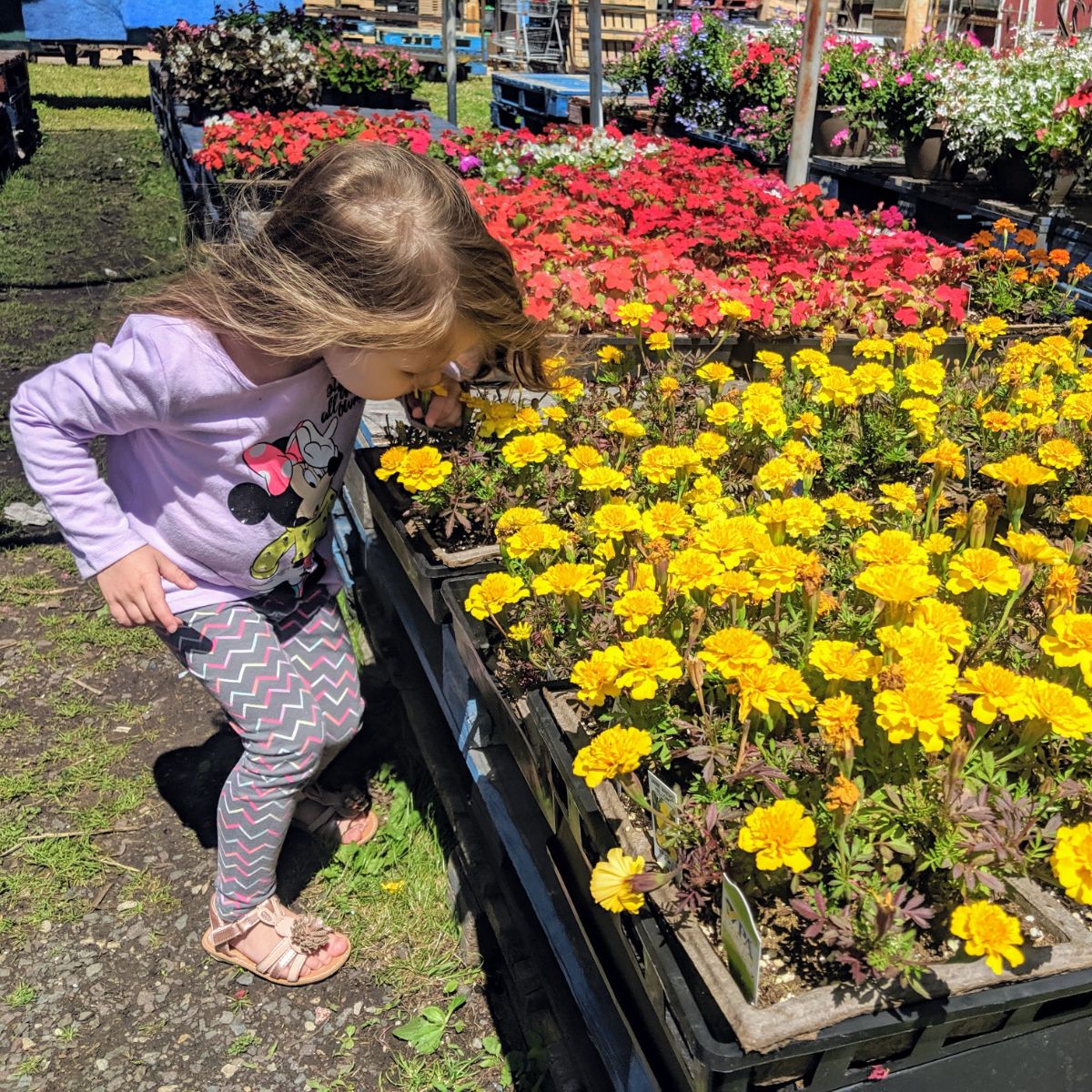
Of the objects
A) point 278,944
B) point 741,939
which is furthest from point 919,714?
point 278,944

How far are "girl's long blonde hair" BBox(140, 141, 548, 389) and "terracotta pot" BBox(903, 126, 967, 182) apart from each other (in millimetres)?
4811

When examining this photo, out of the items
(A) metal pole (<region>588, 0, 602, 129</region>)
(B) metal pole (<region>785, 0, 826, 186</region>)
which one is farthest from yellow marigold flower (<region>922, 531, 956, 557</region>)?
(A) metal pole (<region>588, 0, 602, 129</region>)

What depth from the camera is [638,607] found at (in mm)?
1515

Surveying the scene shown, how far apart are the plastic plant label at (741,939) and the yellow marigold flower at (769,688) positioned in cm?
22

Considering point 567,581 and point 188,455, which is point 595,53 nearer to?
point 188,455

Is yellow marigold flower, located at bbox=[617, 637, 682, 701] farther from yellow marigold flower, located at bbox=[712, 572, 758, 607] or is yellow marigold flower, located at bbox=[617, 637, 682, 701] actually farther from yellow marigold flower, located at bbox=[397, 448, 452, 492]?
yellow marigold flower, located at bbox=[397, 448, 452, 492]

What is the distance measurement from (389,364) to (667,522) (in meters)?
0.56

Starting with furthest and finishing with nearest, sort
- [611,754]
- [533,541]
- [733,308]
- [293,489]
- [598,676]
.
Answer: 1. [733,308]
2. [293,489]
3. [533,541]
4. [598,676]
5. [611,754]

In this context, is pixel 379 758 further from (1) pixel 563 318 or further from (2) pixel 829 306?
(2) pixel 829 306

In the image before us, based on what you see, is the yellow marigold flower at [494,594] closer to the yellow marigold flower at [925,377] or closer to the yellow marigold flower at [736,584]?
the yellow marigold flower at [736,584]

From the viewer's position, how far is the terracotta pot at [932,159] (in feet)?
19.0

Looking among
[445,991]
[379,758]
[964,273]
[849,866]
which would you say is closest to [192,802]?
[379,758]

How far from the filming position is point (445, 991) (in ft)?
7.13

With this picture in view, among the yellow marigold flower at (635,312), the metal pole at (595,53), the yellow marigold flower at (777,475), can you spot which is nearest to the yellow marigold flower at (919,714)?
the yellow marigold flower at (777,475)
